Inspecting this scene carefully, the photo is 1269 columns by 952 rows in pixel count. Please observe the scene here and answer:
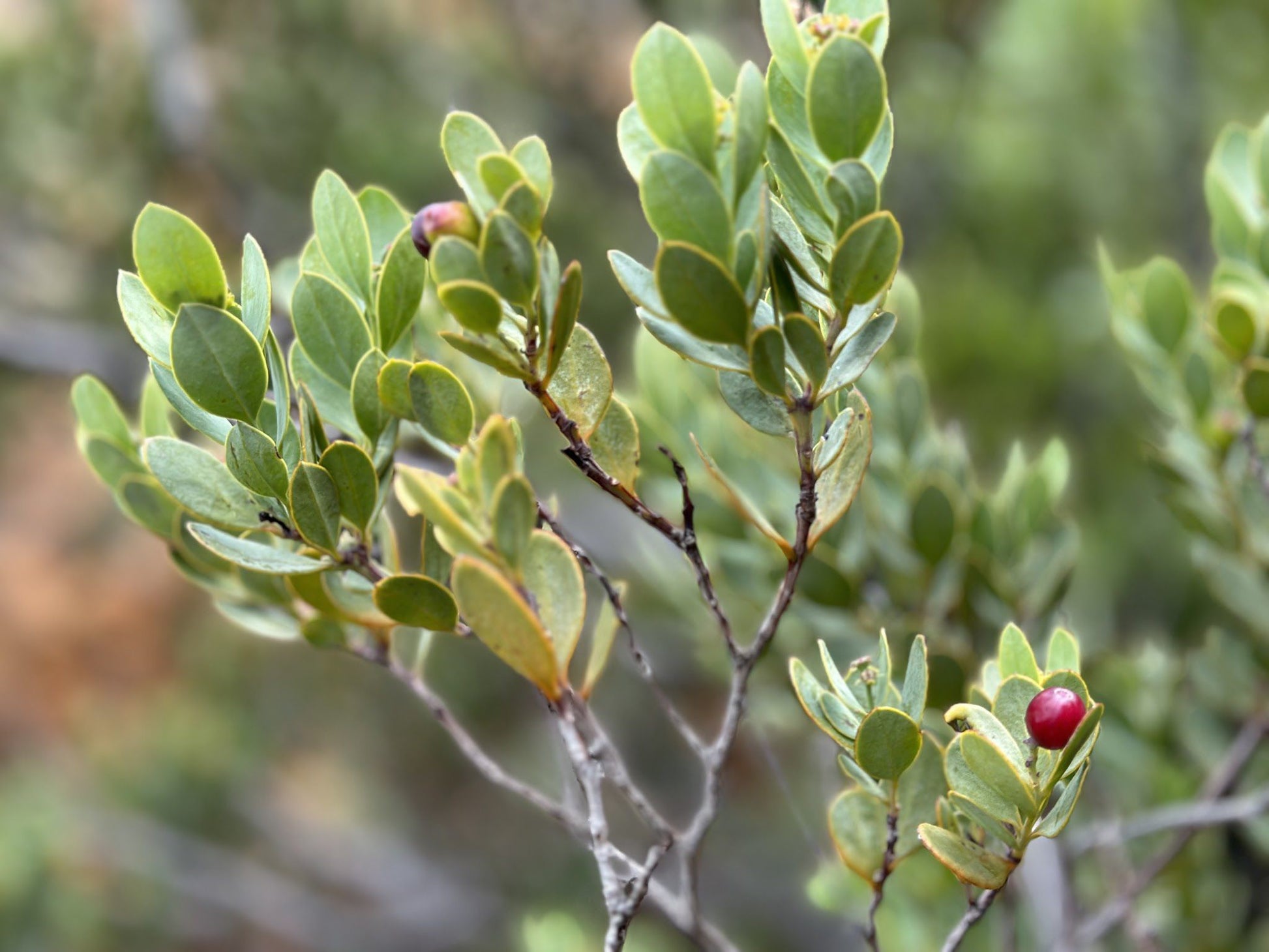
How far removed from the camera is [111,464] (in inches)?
24.6

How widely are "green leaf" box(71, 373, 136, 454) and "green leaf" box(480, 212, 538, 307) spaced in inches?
12.3

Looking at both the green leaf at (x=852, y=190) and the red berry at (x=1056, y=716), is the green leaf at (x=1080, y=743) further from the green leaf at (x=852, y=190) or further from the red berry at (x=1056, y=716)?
the green leaf at (x=852, y=190)

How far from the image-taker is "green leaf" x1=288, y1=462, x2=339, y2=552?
1.50 ft

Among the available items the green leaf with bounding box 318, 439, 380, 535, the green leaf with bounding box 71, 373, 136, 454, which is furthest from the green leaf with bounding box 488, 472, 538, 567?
the green leaf with bounding box 71, 373, 136, 454

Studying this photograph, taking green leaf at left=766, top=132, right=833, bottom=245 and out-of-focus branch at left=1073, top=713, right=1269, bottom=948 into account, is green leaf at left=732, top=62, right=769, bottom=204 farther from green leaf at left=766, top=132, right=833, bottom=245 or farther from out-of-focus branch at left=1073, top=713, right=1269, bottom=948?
out-of-focus branch at left=1073, top=713, right=1269, bottom=948

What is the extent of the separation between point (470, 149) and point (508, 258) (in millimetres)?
57

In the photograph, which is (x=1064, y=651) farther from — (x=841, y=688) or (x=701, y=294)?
(x=701, y=294)

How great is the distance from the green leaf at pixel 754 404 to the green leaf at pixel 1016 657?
0.13 meters

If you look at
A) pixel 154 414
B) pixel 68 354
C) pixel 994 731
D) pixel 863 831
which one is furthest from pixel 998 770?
pixel 68 354

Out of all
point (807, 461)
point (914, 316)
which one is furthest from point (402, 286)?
point (914, 316)

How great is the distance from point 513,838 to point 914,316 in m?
2.51

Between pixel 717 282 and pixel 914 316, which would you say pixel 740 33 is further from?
pixel 717 282

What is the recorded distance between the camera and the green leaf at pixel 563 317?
404 mm

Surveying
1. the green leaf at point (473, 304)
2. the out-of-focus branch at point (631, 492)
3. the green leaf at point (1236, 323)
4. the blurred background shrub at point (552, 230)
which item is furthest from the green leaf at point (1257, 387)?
the blurred background shrub at point (552, 230)
